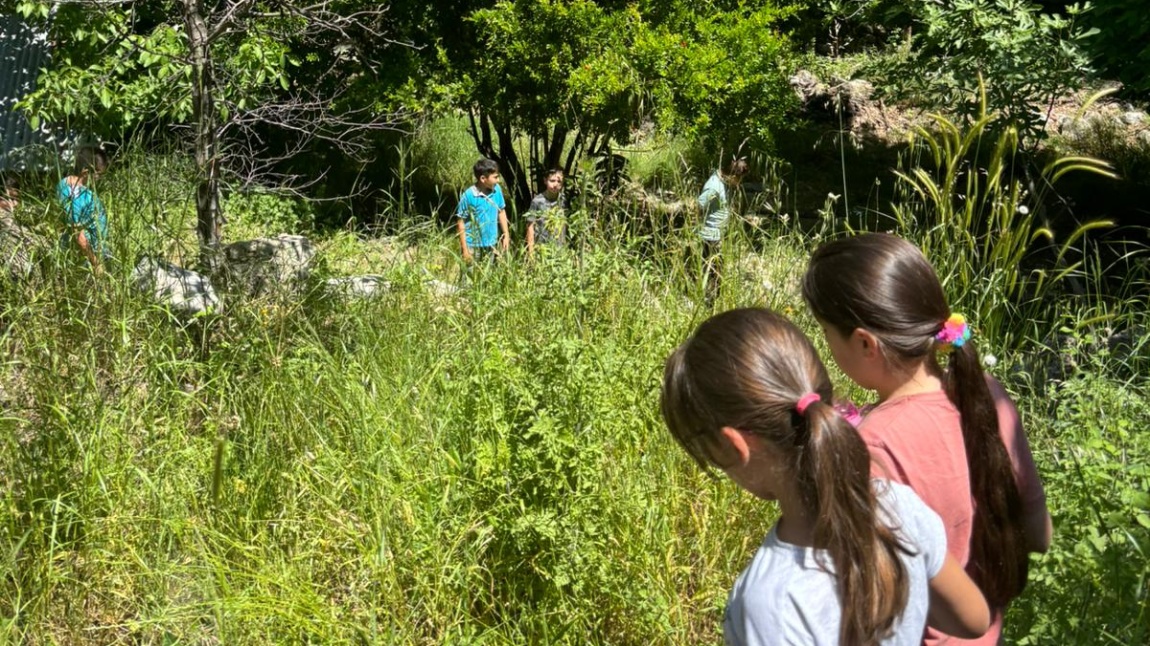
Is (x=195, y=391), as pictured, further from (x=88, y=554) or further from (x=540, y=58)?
(x=540, y=58)

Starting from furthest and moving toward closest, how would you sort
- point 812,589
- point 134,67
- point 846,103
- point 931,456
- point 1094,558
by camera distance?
point 846,103 < point 134,67 < point 1094,558 < point 931,456 < point 812,589

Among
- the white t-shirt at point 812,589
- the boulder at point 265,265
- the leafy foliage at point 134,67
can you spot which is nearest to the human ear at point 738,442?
the white t-shirt at point 812,589

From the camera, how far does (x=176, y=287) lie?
4.30 meters

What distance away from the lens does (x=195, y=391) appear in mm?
3701

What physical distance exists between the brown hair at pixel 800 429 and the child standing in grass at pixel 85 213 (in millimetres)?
2995

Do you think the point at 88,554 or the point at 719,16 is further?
the point at 719,16

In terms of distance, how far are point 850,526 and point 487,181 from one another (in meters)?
6.21

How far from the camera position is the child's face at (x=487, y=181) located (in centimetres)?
742

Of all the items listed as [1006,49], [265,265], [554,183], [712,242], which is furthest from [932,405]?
[1006,49]

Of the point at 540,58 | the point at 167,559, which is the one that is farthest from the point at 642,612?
the point at 540,58

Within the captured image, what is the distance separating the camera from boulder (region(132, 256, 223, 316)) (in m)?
4.03

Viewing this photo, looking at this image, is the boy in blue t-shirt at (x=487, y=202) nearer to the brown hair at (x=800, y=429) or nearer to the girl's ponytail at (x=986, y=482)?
the girl's ponytail at (x=986, y=482)

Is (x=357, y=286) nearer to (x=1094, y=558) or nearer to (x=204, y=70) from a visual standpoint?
(x=204, y=70)

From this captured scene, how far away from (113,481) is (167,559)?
1.21ft
